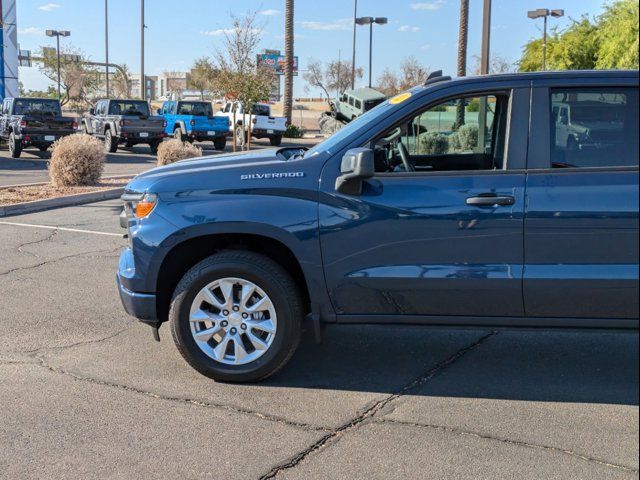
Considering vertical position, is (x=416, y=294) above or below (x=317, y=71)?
below

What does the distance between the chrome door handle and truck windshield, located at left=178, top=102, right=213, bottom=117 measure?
1048 inches

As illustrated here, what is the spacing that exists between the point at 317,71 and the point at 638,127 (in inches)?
2333

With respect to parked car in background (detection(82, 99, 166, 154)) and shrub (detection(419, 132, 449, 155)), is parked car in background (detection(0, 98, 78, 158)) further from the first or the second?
shrub (detection(419, 132, 449, 155))

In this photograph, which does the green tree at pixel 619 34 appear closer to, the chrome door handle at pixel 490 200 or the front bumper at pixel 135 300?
the chrome door handle at pixel 490 200

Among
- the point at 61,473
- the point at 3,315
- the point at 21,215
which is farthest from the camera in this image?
the point at 21,215

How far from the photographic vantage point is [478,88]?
15.2 feet

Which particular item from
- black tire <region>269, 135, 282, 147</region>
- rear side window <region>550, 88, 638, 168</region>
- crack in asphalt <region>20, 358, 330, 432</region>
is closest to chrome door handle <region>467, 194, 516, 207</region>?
rear side window <region>550, 88, 638, 168</region>

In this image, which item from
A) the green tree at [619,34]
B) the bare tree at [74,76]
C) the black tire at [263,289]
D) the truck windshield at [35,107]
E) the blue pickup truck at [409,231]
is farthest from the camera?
the bare tree at [74,76]

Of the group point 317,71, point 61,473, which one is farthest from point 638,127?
point 317,71

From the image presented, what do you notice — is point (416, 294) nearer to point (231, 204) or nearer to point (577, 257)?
point (577, 257)

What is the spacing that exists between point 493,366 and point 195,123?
25.3 metres

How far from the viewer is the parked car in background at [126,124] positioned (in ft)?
86.6

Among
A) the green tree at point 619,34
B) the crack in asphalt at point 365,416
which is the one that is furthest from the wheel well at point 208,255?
the green tree at point 619,34

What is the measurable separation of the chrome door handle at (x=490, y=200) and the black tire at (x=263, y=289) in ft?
4.09
